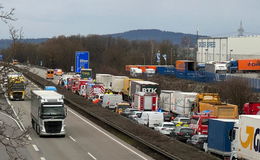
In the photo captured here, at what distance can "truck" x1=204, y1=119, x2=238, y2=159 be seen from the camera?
25.1 m

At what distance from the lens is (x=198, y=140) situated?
30750 mm

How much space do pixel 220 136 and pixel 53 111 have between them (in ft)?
39.0

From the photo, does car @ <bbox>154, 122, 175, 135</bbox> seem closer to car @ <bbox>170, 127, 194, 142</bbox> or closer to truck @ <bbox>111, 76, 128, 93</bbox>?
car @ <bbox>170, 127, 194, 142</bbox>

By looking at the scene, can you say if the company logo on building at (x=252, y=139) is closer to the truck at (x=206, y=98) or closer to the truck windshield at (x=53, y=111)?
the truck windshield at (x=53, y=111)

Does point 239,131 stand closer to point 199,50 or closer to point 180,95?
point 180,95

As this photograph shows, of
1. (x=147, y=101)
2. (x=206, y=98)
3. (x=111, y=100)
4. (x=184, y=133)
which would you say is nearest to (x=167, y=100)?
(x=147, y=101)

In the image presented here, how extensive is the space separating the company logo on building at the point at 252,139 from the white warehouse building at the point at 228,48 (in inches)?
3538

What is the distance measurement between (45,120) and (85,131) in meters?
5.30

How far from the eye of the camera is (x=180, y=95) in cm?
4722

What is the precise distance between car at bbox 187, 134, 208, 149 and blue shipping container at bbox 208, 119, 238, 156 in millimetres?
3319

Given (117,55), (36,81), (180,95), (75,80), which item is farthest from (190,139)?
A: (117,55)

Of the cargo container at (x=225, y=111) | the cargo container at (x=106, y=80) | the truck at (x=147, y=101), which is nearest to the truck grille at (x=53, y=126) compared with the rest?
the cargo container at (x=225, y=111)

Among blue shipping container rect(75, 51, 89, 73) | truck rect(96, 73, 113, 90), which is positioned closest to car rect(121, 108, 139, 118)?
truck rect(96, 73, 113, 90)

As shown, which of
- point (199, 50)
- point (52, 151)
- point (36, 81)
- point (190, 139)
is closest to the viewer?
point (52, 151)
